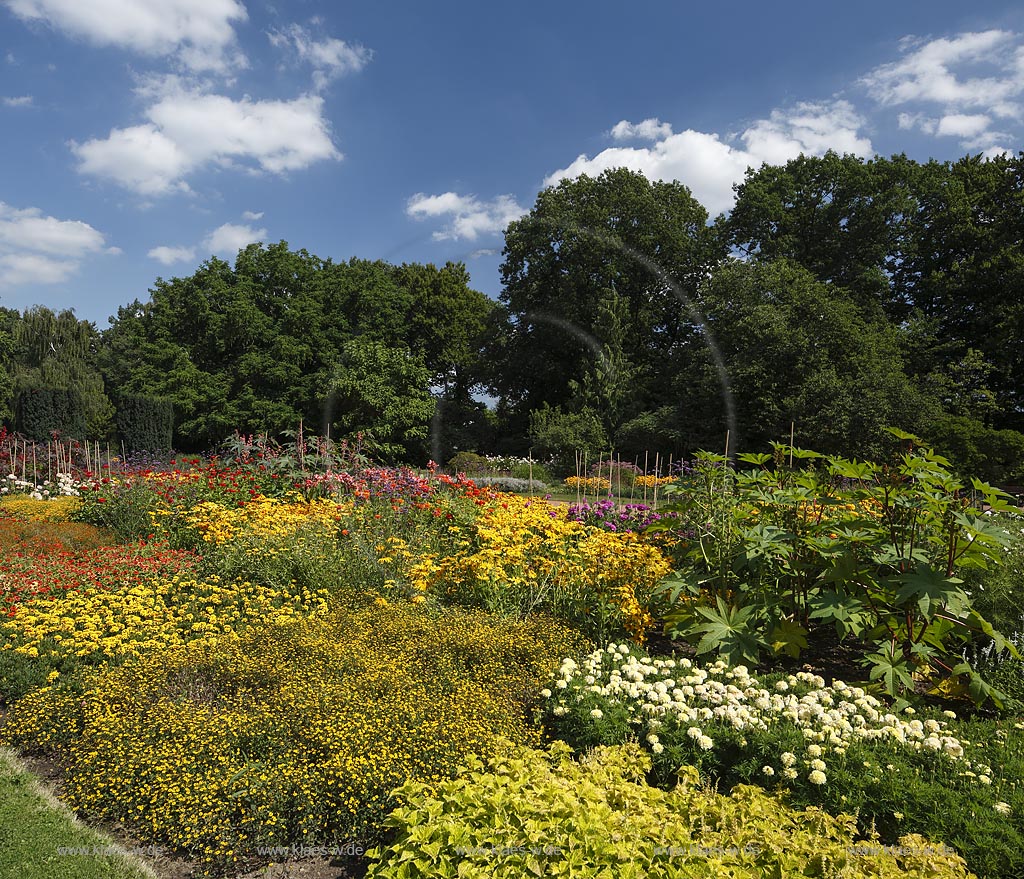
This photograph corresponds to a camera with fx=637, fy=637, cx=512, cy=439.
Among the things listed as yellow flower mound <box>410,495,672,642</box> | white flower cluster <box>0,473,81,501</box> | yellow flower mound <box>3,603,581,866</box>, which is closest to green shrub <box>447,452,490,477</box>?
white flower cluster <box>0,473,81,501</box>

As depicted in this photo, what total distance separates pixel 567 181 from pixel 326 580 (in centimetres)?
2826

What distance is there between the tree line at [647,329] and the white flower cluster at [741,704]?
17.8 metres

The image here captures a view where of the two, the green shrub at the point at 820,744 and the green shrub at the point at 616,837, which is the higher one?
the green shrub at the point at 616,837

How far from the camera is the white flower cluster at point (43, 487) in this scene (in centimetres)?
1266

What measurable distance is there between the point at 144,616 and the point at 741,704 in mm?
4421

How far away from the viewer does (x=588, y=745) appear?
326 cm

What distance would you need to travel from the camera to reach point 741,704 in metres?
3.41

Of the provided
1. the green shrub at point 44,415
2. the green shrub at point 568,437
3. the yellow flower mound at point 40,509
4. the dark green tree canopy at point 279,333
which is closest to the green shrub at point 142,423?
the green shrub at point 44,415

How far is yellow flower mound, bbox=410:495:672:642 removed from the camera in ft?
16.5

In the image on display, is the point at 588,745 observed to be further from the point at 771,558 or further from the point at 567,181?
the point at 567,181

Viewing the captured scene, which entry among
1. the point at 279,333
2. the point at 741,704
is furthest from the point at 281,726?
the point at 279,333

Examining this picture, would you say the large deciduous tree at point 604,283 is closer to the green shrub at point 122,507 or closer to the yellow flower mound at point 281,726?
the green shrub at point 122,507

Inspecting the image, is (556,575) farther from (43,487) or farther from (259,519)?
(43,487)

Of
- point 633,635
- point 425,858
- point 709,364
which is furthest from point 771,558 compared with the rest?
point 709,364
